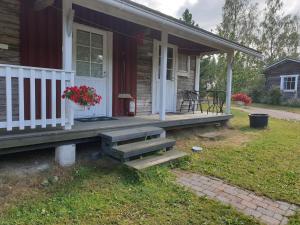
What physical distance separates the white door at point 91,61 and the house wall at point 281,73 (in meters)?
17.2

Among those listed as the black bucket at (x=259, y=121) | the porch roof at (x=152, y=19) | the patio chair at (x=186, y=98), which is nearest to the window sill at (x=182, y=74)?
the patio chair at (x=186, y=98)

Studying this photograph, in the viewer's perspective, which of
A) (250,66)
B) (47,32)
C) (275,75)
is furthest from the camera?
(275,75)

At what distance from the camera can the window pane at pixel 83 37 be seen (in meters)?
4.66

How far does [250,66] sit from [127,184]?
16.4 meters

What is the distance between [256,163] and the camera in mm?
Answer: 3850

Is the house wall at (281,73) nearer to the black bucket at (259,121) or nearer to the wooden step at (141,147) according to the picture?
the black bucket at (259,121)

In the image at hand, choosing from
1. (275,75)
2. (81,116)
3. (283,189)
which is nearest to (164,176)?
(283,189)

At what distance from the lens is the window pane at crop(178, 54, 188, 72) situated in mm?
7102

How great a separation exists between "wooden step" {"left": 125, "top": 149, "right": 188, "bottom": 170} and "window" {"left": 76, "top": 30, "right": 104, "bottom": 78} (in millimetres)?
2264

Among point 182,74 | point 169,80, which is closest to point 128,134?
point 169,80

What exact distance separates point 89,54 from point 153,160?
2.60m

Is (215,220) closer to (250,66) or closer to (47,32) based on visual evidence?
(47,32)

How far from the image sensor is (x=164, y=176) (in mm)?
3137

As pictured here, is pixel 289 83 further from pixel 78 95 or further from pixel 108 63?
pixel 78 95
